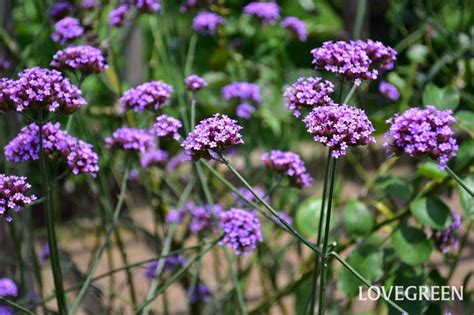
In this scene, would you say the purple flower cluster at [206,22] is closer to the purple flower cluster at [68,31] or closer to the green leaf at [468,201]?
the purple flower cluster at [68,31]

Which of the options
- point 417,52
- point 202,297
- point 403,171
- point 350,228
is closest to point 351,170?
point 403,171

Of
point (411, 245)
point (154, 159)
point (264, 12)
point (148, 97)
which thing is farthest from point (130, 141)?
point (264, 12)

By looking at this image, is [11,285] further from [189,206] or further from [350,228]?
[350,228]

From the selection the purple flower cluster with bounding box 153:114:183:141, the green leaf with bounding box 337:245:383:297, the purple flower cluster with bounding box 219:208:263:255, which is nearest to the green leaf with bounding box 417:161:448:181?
the green leaf with bounding box 337:245:383:297

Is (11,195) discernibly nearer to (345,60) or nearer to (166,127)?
(166,127)

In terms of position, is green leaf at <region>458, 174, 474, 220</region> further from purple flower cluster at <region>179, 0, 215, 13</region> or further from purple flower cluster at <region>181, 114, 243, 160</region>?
purple flower cluster at <region>179, 0, 215, 13</region>
